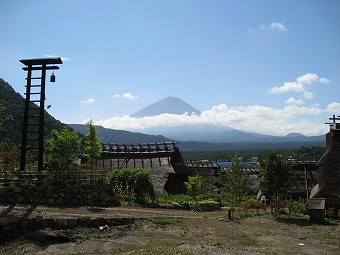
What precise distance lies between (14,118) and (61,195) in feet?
160

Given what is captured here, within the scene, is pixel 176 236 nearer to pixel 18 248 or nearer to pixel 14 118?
pixel 18 248

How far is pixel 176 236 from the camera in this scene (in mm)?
16297

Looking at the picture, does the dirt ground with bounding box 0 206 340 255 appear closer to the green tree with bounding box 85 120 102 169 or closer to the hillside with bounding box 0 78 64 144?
the green tree with bounding box 85 120 102 169

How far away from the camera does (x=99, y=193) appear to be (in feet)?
74.0

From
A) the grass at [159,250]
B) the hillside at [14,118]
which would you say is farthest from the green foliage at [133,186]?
the hillside at [14,118]

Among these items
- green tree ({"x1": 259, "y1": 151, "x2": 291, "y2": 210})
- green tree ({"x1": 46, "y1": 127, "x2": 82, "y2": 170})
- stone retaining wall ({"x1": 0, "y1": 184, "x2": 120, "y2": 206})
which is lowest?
stone retaining wall ({"x1": 0, "y1": 184, "x2": 120, "y2": 206})

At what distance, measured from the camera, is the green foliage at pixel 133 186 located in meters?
24.5

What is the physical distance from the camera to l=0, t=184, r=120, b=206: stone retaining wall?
19.8 metres

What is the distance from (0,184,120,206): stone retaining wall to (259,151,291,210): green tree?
406 inches

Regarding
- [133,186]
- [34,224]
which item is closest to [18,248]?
[34,224]

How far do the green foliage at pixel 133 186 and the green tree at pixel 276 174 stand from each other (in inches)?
323

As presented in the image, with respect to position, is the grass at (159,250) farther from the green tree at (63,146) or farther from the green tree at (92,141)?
the green tree at (92,141)

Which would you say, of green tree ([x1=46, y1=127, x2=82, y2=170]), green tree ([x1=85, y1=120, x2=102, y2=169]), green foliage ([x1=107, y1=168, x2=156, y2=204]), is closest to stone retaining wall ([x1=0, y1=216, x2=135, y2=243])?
green tree ([x1=46, y1=127, x2=82, y2=170])

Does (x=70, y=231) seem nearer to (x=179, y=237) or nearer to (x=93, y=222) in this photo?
(x=93, y=222)
